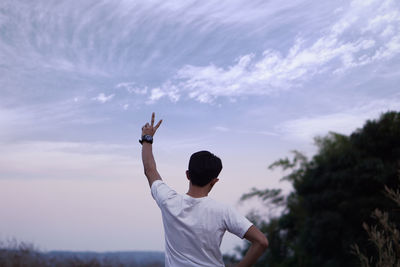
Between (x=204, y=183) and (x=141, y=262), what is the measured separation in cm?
927

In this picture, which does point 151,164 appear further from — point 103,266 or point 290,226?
point 290,226

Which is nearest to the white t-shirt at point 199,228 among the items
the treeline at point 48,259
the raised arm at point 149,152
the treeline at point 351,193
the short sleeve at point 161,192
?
the short sleeve at point 161,192

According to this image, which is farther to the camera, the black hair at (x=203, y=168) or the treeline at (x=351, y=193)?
the treeline at (x=351, y=193)

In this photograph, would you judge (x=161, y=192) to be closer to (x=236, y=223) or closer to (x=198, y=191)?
(x=198, y=191)

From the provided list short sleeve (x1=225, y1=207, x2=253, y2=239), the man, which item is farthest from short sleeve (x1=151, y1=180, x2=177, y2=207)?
short sleeve (x1=225, y1=207, x2=253, y2=239)

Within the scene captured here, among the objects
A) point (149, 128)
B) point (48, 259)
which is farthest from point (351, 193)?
point (149, 128)

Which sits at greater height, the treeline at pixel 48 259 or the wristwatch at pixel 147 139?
the wristwatch at pixel 147 139

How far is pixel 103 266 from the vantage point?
35.2 ft

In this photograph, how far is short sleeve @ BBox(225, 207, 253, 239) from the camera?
2857 millimetres

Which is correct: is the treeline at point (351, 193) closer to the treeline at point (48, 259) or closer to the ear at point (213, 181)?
the treeline at point (48, 259)

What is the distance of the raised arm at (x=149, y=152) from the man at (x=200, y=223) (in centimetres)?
34

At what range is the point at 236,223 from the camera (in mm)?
2867

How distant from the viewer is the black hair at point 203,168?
2996mm

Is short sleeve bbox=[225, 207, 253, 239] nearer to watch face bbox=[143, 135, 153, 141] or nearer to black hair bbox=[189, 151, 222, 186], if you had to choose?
black hair bbox=[189, 151, 222, 186]
